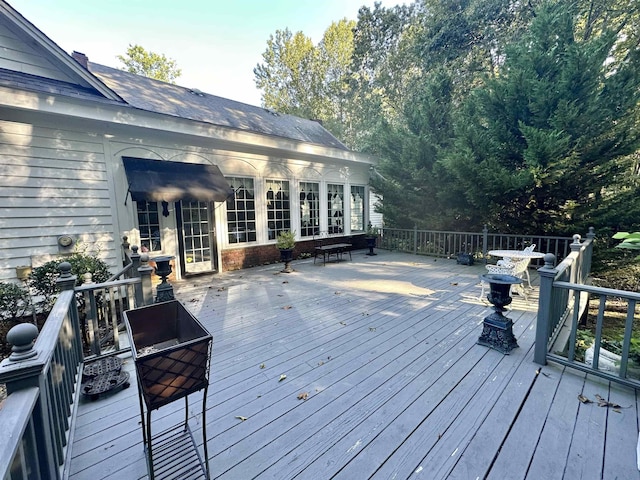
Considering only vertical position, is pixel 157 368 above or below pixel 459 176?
below

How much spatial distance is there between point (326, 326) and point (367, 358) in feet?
2.99

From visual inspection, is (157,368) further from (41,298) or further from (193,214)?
(193,214)

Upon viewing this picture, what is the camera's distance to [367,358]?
2.93 metres

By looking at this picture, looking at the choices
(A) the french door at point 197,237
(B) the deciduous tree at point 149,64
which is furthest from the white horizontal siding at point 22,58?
(B) the deciduous tree at point 149,64

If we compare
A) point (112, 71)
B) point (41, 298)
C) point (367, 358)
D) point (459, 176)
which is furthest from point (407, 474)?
point (112, 71)

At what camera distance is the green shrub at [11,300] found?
3.86 m

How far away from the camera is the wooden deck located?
5.62 feet

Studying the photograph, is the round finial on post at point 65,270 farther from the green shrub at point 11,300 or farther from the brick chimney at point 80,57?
the brick chimney at point 80,57

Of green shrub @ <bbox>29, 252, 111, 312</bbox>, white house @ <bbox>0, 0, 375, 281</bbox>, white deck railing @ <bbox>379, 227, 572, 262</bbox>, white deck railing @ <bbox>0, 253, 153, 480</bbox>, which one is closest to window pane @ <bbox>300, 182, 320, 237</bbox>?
white house @ <bbox>0, 0, 375, 281</bbox>

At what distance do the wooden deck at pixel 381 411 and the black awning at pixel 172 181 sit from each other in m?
2.85

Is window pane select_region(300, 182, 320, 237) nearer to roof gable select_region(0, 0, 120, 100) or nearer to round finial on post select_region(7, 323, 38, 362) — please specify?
roof gable select_region(0, 0, 120, 100)

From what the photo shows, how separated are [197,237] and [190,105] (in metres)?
3.95

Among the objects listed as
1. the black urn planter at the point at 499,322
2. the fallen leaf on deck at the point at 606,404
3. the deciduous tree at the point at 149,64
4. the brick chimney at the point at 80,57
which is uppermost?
the deciduous tree at the point at 149,64

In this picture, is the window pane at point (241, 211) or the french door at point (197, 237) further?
the window pane at point (241, 211)
